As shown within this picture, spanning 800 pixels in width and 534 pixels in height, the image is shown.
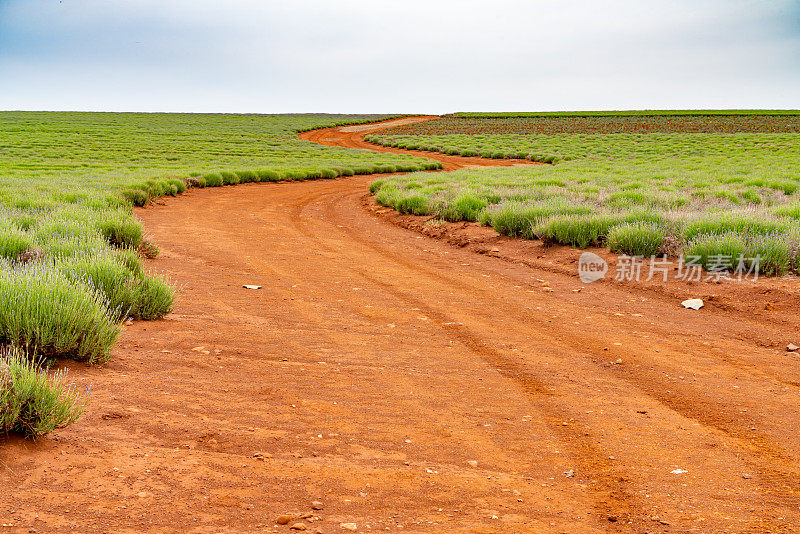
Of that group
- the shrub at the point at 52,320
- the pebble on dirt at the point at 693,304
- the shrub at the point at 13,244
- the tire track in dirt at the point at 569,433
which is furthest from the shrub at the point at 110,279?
the pebble on dirt at the point at 693,304

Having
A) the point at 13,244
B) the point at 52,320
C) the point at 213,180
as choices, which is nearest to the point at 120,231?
the point at 13,244

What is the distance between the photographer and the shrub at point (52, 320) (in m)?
4.73

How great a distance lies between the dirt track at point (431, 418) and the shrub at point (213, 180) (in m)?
17.4

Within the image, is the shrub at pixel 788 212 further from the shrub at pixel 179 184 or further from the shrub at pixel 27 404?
the shrub at pixel 179 184

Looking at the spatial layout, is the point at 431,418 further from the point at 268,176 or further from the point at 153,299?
the point at 268,176

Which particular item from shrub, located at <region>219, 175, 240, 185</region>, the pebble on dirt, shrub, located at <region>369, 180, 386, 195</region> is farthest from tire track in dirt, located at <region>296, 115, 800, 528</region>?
shrub, located at <region>219, 175, 240, 185</region>

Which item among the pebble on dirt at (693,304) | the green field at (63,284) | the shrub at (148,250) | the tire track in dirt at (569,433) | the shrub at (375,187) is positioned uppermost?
the green field at (63,284)

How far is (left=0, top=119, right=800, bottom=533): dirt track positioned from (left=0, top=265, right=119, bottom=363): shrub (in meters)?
0.18

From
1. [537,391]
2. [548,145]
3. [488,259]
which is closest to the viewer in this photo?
[537,391]

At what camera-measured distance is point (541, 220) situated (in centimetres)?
1246

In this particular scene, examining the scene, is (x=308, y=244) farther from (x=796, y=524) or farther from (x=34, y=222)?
(x=796, y=524)

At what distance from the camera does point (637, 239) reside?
10.5 meters

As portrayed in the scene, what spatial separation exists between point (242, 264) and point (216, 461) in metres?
6.77

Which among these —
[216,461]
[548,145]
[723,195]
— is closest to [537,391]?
[216,461]
